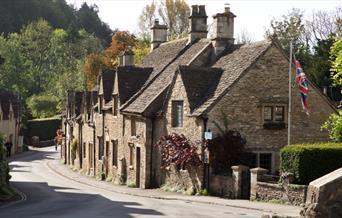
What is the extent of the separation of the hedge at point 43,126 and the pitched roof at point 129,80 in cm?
5123

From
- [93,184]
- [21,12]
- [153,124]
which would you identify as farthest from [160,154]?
[21,12]

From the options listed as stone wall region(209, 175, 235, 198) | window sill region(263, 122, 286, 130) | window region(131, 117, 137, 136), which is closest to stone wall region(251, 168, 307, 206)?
stone wall region(209, 175, 235, 198)

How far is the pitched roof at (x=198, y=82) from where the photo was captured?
3403cm

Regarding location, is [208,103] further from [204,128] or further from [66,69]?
[66,69]

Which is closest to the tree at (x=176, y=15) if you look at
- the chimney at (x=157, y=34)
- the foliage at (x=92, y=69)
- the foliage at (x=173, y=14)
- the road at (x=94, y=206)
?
the foliage at (x=173, y=14)

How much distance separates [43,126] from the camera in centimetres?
9431

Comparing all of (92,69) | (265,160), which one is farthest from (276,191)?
(92,69)

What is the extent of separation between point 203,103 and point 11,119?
51.4 meters

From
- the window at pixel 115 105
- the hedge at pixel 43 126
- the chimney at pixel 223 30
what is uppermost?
the chimney at pixel 223 30

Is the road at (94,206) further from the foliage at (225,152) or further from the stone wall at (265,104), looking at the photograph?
the stone wall at (265,104)

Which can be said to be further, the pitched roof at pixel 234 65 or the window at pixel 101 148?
the window at pixel 101 148

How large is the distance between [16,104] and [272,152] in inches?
2188

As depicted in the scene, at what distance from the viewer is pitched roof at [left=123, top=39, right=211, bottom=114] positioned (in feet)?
128

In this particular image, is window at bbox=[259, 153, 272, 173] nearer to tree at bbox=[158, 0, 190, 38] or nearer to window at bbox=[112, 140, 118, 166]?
window at bbox=[112, 140, 118, 166]
